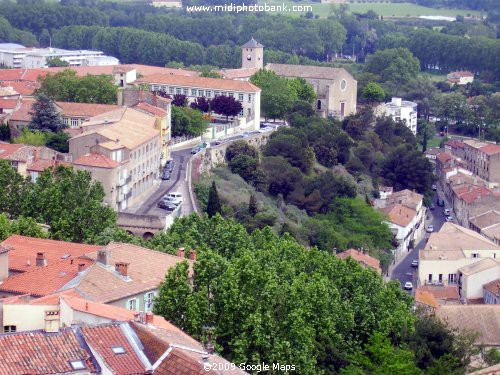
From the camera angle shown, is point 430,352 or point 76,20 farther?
point 76,20

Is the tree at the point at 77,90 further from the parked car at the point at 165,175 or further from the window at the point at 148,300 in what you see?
the window at the point at 148,300

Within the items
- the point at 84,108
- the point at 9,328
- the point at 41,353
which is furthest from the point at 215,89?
the point at 41,353

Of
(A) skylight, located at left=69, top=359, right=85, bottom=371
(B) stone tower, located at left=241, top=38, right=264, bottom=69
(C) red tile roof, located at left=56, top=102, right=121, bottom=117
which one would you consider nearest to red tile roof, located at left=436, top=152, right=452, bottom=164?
(B) stone tower, located at left=241, top=38, right=264, bottom=69

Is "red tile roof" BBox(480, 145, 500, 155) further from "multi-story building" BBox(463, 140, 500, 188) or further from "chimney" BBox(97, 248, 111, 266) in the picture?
"chimney" BBox(97, 248, 111, 266)

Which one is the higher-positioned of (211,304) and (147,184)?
(211,304)

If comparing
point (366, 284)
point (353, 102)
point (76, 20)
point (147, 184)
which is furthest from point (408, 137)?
point (76, 20)

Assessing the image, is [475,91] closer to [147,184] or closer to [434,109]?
→ [434,109]
